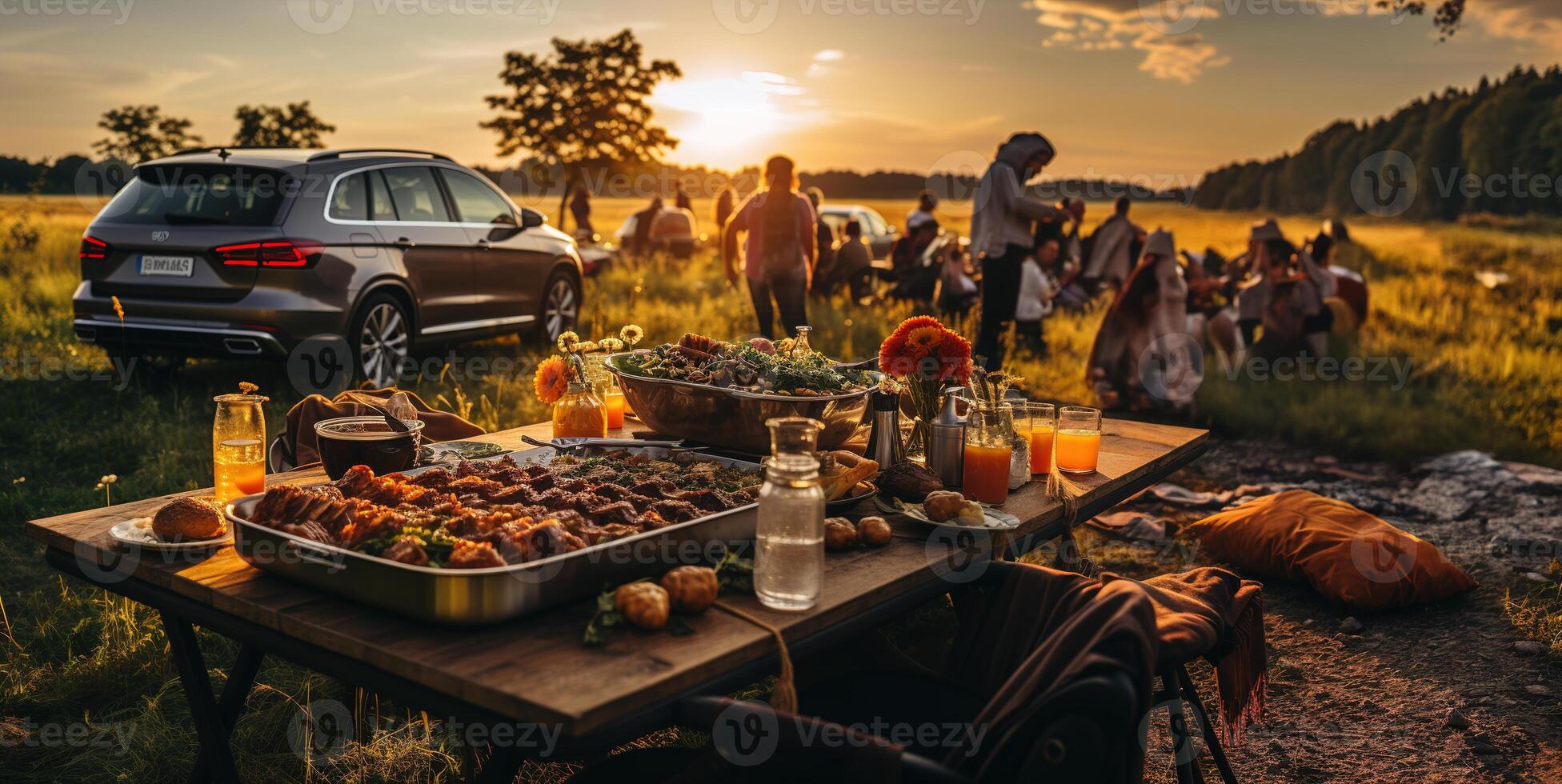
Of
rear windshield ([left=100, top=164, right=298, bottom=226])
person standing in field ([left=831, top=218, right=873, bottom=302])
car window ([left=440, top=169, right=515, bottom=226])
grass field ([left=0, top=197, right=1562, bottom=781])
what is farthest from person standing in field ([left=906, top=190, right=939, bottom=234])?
rear windshield ([left=100, top=164, right=298, bottom=226])

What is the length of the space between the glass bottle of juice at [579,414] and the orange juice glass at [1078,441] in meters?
1.44

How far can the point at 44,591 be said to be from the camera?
4215 mm

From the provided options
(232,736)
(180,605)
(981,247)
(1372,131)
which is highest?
(1372,131)

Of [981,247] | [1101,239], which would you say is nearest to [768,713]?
[981,247]

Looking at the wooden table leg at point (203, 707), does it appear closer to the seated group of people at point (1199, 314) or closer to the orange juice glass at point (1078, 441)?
the orange juice glass at point (1078, 441)

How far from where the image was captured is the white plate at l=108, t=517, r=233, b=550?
2.06 m

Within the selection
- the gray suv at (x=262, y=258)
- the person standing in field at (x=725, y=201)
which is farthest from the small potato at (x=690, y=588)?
the person standing in field at (x=725, y=201)

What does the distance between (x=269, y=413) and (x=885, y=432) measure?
514cm

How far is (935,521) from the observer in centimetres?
246

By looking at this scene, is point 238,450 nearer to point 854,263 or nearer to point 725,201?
point 854,263

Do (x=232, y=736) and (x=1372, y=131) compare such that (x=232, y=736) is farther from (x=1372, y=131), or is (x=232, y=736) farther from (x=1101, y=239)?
(x=1372, y=131)

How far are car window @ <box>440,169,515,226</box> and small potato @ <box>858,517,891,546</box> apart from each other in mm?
6639

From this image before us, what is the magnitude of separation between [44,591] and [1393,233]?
1013 inches

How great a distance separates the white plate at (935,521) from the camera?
7.98ft
